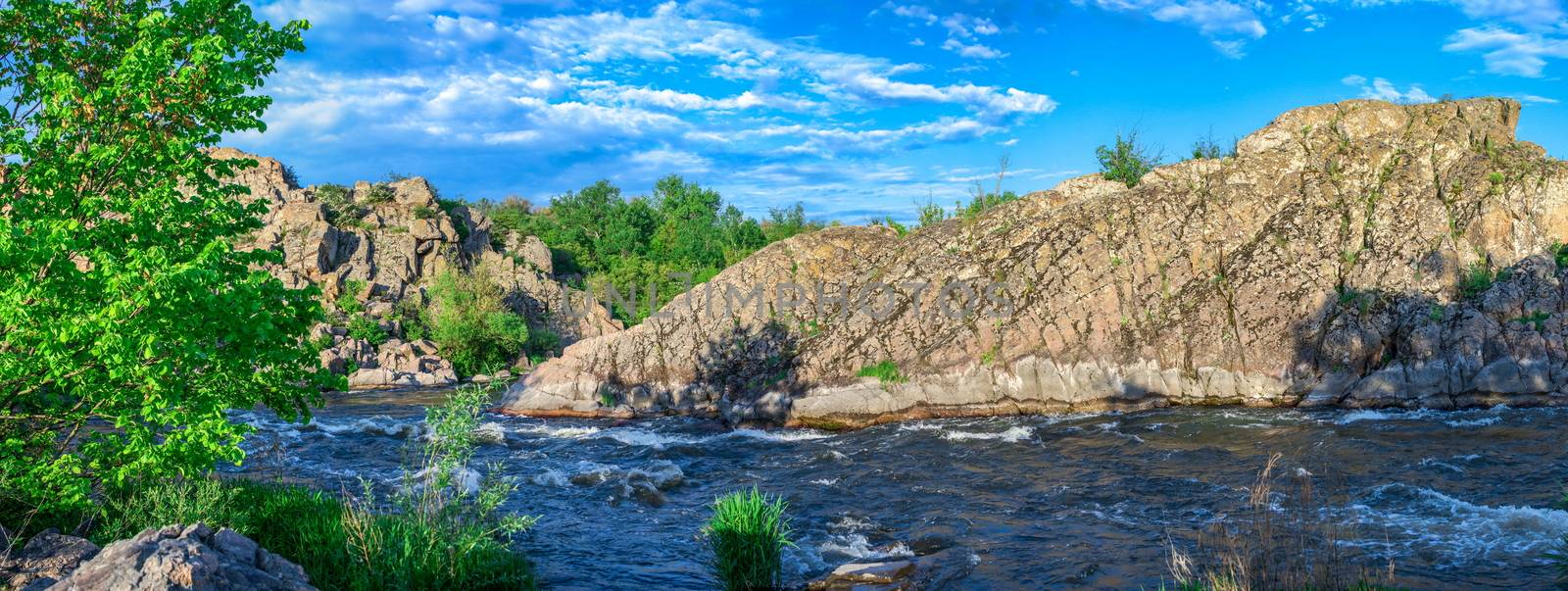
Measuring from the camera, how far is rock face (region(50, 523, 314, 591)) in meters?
6.86

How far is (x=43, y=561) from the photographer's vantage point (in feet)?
27.3

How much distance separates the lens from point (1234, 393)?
23.8 metres

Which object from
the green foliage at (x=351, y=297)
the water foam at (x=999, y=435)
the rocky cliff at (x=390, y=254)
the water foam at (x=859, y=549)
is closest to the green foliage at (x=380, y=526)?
the water foam at (x=859, y=549)

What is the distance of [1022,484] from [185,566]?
44.1 ft

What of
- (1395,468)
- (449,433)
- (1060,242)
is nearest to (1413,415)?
(1395,468)

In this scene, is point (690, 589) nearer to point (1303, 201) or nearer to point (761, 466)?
point (761, 466)

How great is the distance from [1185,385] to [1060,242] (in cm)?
636

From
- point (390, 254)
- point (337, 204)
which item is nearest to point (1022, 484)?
point (390, 254)

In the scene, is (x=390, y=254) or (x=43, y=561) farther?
(x=390, y=254)

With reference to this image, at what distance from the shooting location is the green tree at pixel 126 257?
8.50 m

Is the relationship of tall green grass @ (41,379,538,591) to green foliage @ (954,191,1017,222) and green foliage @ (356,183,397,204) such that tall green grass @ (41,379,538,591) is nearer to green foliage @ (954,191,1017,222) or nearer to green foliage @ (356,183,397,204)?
green foliage @ (954,191,1017,222)

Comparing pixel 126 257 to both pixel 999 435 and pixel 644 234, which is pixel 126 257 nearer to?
pixel 999 435

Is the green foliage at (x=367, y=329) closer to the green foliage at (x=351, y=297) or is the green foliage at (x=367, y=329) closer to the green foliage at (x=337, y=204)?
the green foliage at (x=351, y=297)

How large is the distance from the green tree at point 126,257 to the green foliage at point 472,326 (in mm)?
33276
